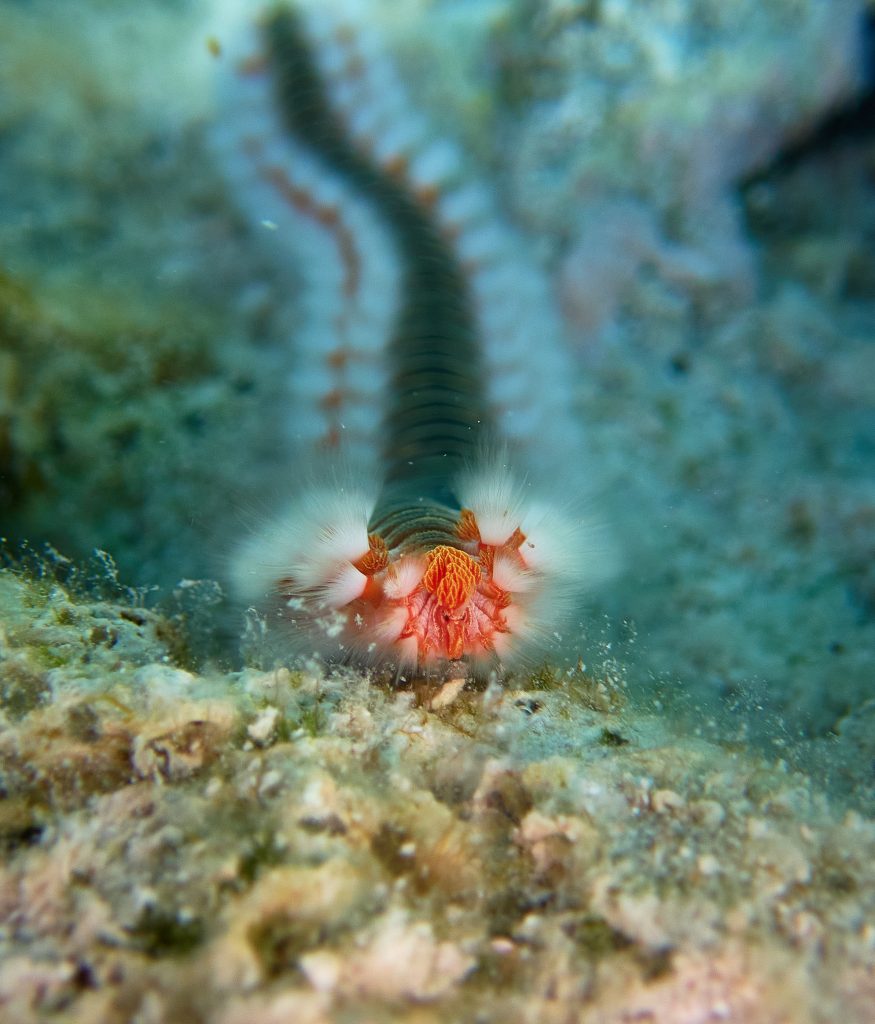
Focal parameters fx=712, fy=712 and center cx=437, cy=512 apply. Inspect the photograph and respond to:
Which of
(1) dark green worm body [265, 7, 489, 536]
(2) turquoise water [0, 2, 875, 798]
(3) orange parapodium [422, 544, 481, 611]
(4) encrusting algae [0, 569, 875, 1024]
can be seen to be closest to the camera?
(4) encrusting algae [0, 569, 875, 1024]

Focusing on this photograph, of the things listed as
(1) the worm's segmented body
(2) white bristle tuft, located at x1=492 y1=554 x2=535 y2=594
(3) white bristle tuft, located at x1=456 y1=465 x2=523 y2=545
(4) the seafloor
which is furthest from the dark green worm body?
(4) the seafloor

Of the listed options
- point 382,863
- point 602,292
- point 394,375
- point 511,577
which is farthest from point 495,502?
point 602,292

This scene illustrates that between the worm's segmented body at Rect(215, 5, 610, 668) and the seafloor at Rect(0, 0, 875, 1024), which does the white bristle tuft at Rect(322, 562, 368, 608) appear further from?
the seafloor at Rect(0, 0, 875, 1024)

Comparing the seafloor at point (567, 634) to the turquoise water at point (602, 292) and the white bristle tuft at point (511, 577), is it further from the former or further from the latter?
the white bristle tuft at point (511, 577)

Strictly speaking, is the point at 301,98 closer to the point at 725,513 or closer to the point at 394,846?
the point at 725,513

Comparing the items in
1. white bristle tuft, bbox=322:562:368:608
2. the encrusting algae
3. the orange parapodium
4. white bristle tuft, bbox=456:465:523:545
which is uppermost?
white bristle tuft, bbox=456:465:523:545

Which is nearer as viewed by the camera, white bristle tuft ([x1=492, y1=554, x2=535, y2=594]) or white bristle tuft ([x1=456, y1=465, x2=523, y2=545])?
white bristle tuft ([x1=492, y1=554, x2=535, y2=594])

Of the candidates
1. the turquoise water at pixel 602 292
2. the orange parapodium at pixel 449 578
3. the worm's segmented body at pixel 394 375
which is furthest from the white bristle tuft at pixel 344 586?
the turquoise water at pixel 602 292

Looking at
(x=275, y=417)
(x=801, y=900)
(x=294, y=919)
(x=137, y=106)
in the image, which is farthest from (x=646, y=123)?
(x=294, y=919)
